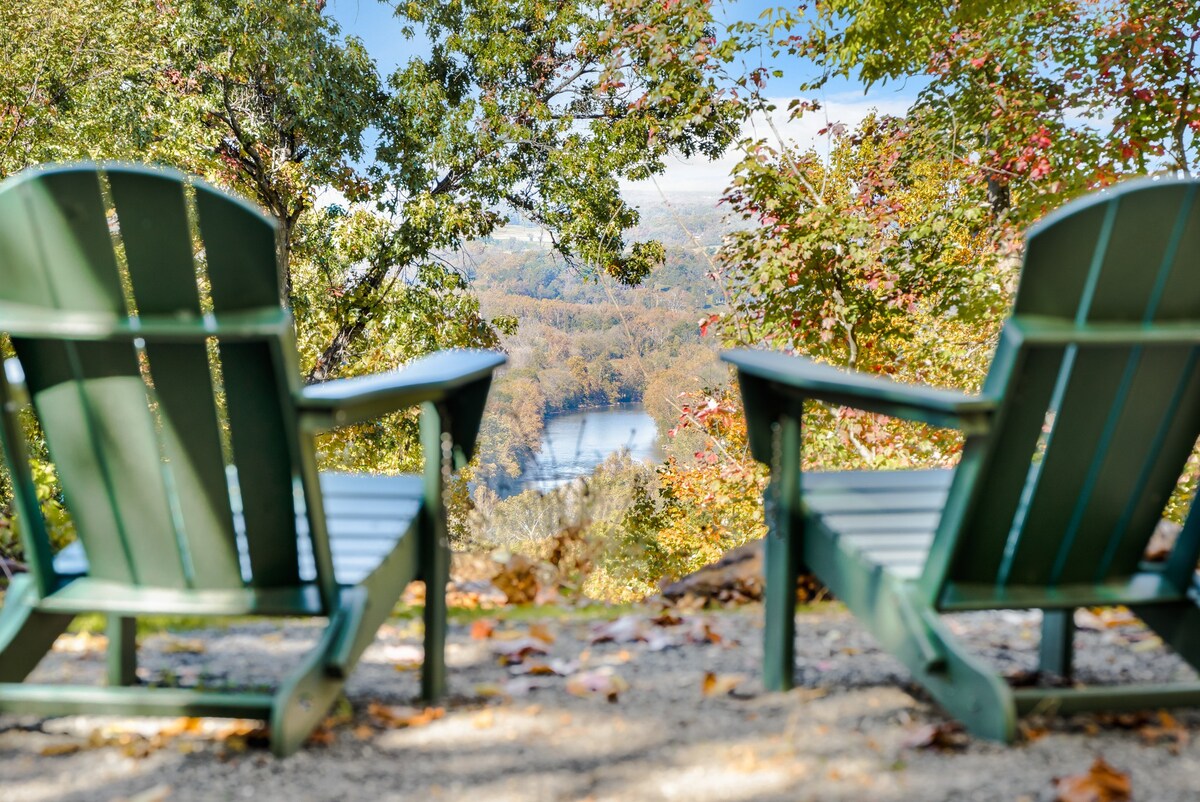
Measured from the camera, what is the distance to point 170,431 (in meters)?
1.27

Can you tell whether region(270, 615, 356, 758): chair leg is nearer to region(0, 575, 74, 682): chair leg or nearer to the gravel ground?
the gravel ground

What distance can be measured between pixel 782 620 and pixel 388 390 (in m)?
0.84

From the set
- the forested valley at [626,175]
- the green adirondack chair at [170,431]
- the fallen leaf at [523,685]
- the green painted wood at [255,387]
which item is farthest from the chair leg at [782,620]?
the forested valley at [626,175]

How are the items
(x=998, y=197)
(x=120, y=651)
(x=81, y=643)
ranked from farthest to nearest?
(x=998, y=197), (x=81, y=643), (x=120, y=651)

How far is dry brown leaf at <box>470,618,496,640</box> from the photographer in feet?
6.54

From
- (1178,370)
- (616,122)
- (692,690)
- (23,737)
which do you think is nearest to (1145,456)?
(1178,370)

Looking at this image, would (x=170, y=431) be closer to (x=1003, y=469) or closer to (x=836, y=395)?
(x=836, y=395)

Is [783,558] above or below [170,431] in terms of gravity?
below

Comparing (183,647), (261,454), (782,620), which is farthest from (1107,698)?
(183,647)

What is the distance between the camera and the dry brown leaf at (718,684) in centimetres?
160

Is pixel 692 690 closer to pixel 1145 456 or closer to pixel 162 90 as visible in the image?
pixel 1145 456

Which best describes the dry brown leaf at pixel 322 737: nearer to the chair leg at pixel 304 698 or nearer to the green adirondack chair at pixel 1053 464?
the chair leg at pixel 304 698

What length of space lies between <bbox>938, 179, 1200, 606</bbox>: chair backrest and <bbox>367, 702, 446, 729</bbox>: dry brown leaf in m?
0.88

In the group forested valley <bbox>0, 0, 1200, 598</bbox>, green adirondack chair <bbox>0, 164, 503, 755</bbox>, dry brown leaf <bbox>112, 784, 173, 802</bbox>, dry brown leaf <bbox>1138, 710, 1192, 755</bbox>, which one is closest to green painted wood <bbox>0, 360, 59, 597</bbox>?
green adirondack chair <bbox>0, 164, 503, 755</bbox>
